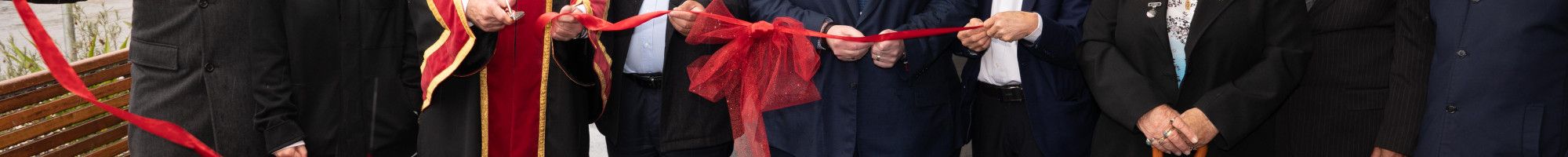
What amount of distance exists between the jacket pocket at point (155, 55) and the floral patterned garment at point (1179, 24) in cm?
210

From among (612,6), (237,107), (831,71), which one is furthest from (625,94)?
(237,107)

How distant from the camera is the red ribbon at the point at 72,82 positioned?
2.80m

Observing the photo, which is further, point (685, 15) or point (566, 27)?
point (566, 27)

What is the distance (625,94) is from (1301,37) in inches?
65.8

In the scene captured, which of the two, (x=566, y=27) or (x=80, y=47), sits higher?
(x=566, y=27)

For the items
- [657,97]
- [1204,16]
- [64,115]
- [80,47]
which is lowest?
[80,47]

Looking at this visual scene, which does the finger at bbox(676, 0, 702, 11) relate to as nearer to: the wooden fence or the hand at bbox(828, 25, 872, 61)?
the hand at bbox(828, 25, 872, 61)

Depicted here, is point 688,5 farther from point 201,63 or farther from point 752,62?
point 201,63

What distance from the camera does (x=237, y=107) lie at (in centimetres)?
301

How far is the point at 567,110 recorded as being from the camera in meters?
3.56

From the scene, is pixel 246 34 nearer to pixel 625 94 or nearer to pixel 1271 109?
pixel 625 94

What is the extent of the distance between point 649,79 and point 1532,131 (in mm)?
2005

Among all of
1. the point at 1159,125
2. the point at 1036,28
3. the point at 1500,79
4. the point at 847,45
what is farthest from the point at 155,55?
the point at 1500,79

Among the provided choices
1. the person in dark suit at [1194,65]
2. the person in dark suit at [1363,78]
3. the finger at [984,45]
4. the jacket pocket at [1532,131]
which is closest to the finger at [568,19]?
the finger at [984,45]
